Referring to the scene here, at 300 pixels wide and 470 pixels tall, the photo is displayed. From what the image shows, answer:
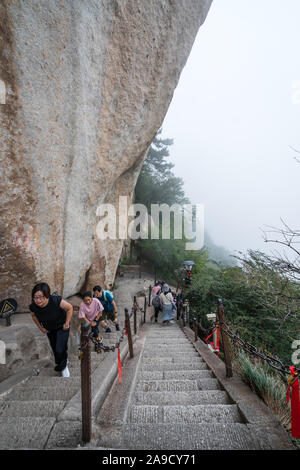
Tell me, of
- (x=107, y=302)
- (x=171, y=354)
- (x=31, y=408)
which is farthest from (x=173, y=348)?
(x=31, y=408)

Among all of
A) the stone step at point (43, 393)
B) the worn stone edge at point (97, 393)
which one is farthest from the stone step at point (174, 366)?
the stone step at point (43, 393)

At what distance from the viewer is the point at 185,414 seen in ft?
6.52

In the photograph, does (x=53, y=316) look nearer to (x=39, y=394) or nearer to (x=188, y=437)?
(x=39, y=394)

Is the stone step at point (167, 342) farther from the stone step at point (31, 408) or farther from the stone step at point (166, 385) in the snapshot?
the stone step at point (31, 408)

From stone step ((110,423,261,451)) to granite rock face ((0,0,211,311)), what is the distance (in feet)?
12.8

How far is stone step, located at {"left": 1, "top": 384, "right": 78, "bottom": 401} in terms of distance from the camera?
7.82ft

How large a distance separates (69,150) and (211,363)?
5.44 meters

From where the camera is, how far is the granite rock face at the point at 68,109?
13.0 feet

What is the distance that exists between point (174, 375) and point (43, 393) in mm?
1769

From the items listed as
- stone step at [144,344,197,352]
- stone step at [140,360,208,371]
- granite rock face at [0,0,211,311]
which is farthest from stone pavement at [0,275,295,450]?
granite rock face at [0,0,211,311]

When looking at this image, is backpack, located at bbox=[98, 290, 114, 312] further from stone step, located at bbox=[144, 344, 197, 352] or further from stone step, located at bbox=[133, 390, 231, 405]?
stone step, located at bbox=[133, 390, 231, 405]

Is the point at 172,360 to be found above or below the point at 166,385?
below

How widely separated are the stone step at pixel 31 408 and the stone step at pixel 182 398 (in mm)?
841

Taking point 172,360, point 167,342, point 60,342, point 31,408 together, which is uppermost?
point 60,342
